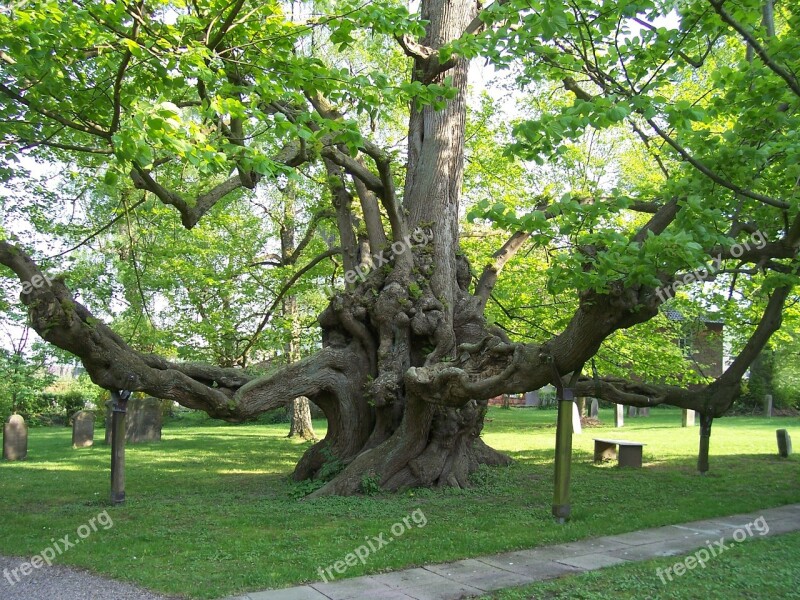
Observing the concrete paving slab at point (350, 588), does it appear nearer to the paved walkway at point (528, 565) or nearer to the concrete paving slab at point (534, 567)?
the paved walkway at point (528, 565)

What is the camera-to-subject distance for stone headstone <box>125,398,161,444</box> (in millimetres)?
20439

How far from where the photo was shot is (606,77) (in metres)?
6.83

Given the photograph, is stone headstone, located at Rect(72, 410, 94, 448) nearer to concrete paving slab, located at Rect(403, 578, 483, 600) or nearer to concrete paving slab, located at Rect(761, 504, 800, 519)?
concrete paving slab, located at Rect(403, 578, 483, 600)

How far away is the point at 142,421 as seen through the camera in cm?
2069

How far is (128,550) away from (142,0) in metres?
6.02

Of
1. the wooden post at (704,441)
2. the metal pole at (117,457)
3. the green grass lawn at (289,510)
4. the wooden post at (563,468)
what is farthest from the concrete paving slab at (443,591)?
the wooden post at (704,441)

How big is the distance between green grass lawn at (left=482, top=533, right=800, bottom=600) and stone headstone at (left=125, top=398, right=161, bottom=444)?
17.4 metres

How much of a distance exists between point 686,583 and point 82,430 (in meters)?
18.5

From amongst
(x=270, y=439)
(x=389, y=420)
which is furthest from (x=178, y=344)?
(x=389, y=420)

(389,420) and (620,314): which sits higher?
(620,314)

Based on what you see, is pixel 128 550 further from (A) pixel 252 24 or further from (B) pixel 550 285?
(A) pixel 252 24

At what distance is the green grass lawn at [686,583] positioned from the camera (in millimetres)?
5496

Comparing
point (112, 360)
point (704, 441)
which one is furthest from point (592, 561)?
point (704, 441)

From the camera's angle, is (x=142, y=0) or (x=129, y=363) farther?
(x=129, y=363)
